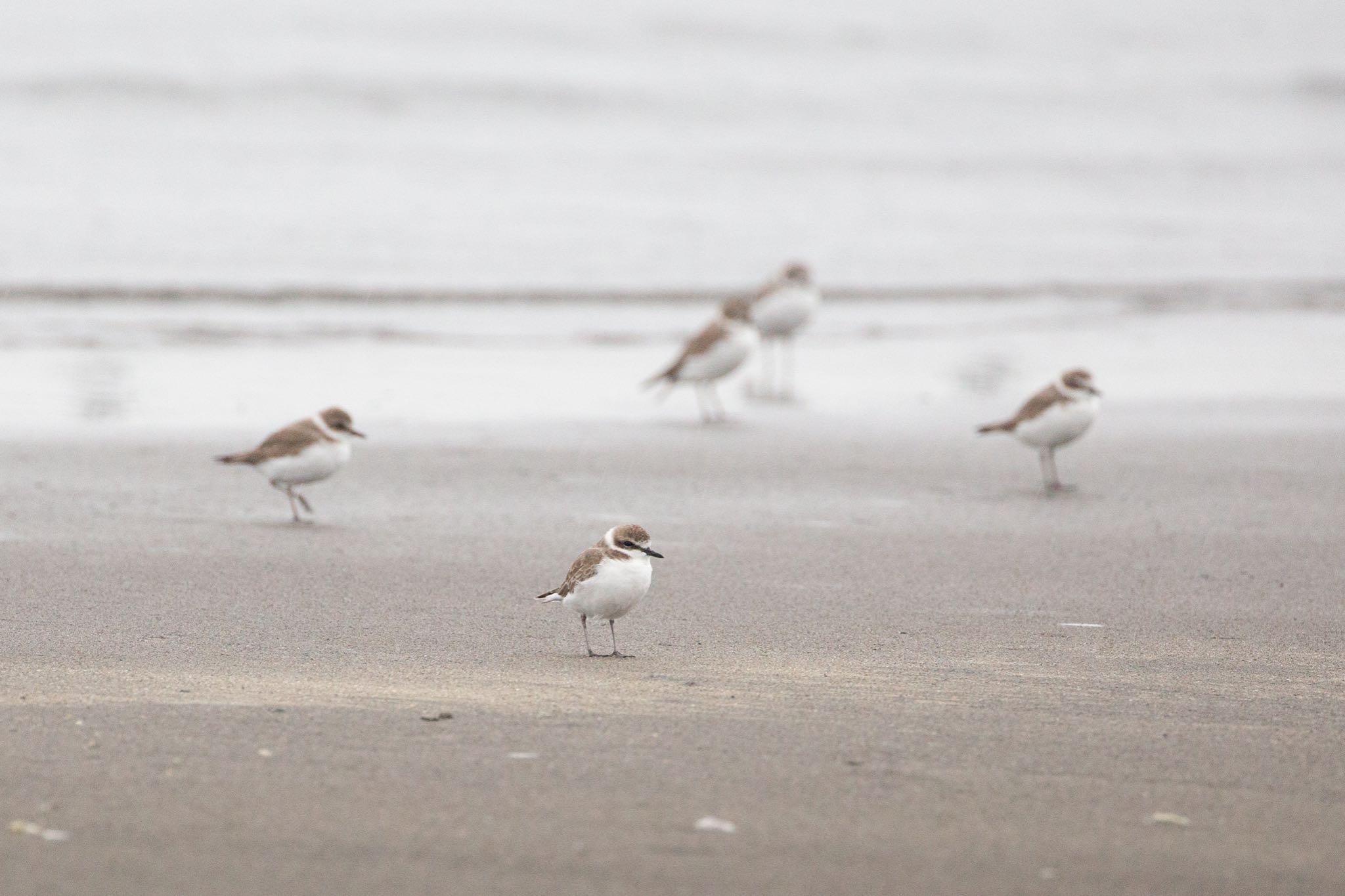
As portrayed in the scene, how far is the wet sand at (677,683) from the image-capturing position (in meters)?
3.87

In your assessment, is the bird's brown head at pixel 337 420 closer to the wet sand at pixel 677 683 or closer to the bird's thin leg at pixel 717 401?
the wet sand at pixel 677 683

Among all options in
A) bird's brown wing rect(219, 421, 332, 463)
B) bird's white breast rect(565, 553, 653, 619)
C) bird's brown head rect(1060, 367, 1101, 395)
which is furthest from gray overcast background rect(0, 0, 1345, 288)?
bird's white breast rect(565, 553, 653, 619)

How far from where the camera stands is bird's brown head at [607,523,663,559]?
6.02m

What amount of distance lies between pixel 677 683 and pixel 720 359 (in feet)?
25.5

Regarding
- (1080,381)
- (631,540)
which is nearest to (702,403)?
(1080,381)

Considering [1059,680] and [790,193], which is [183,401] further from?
[790,193]

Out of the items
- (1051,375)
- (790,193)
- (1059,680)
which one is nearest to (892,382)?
(1051,375)

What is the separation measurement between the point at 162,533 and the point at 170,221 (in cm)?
1743

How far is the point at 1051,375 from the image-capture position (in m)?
14.4

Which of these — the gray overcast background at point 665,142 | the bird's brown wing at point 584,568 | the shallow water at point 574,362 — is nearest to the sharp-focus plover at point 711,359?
the shallow water at point 574,362

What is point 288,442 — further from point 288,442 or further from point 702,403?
point 702,403

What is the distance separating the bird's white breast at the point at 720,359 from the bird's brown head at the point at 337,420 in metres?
4.48

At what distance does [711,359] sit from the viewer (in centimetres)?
1301

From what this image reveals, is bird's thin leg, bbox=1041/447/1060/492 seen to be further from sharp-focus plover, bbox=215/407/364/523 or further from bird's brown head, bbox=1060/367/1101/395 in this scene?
sharp-focus plover, bbox=215/407/364/523
